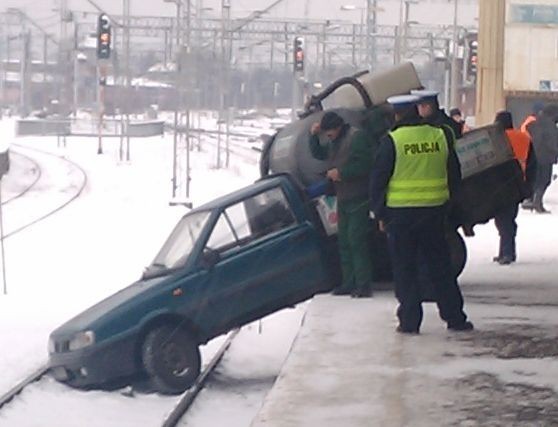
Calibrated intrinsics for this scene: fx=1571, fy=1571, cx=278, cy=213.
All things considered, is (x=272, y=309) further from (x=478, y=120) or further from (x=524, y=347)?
(x=478, y=120)

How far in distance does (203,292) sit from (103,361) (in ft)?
3.61

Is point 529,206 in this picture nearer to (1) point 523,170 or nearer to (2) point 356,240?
(1) point 523,170

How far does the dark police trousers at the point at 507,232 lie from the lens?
701 inches

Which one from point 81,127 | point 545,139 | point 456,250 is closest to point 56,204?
point 545,139

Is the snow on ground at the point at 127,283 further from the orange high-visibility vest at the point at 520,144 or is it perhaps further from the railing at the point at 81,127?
the railing at the point at 81,127

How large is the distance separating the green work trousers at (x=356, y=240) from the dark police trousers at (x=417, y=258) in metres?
2.38

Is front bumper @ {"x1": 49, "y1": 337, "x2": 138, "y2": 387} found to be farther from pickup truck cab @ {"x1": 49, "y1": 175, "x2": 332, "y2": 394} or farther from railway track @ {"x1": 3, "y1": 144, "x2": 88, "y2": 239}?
railway track @ {"x1": 3, "y1": 144, "x2": 88, "y2": 239}

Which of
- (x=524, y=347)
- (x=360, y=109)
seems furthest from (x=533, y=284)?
(x=524, y=347)

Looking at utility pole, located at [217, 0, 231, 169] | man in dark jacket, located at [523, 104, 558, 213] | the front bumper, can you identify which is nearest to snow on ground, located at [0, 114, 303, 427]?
the front bumper

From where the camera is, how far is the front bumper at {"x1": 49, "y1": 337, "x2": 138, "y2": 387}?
559 inches

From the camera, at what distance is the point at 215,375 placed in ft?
51.6

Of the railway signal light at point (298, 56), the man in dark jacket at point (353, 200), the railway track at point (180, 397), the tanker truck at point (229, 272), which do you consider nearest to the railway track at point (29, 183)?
the railway signal light at point (298, 56)

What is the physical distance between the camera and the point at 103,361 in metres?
14.2

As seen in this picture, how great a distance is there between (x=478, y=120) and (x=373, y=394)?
30.5 m
